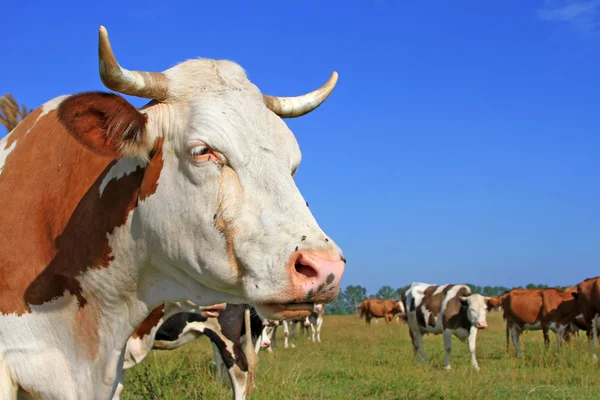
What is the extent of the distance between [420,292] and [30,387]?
16.0 meters

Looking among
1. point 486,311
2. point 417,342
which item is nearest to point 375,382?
point 417,342

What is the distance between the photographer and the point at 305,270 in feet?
8.03

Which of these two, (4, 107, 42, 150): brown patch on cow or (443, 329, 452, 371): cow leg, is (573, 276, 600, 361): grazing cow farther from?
(4, 107, 42, 150): brown patch on cow

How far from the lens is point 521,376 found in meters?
11.3

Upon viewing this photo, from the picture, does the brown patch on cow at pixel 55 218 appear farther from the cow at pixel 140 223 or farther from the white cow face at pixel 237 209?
the white cow face at pixel 237 209

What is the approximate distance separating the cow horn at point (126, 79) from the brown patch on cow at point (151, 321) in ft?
8.62

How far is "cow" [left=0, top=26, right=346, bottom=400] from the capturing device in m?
2.57

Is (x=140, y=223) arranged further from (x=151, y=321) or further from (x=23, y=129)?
(x=151, y=321)

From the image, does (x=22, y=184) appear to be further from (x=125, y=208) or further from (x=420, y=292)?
(x=420, y=292)

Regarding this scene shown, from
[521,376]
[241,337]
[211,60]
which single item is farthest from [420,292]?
[211,60]

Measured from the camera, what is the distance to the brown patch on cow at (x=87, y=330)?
9.84 feet

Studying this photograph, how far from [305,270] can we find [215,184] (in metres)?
0.56

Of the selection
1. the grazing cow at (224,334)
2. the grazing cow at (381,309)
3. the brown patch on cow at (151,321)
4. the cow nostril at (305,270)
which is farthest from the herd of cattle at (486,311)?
the grazing cow at (381,309)

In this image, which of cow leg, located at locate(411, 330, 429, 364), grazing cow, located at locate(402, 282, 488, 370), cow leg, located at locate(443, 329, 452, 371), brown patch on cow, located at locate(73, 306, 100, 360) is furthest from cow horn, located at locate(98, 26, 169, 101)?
cow leg, located at locate(411, 330, 429, 364)
